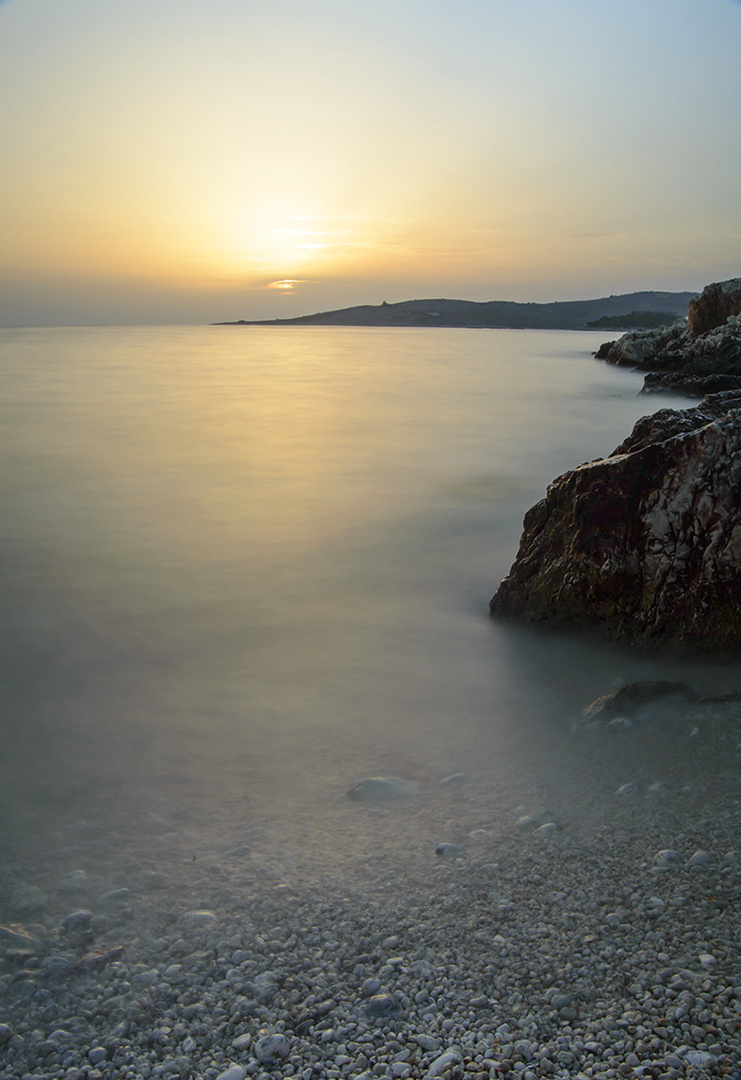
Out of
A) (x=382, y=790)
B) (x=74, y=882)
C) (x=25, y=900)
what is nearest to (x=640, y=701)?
(x=382, y=790)

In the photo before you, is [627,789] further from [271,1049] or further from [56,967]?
[56,967]

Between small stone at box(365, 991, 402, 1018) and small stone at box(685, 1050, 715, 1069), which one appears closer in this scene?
small stone at box(685, 1050, 715, 1069)

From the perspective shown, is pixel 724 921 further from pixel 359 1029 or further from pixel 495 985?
pixel 359 1029

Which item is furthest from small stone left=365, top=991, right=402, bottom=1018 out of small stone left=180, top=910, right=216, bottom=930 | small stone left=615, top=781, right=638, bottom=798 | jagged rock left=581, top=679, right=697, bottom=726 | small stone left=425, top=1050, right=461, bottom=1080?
jagged rock left=581, top=679, right=697, bottom=726

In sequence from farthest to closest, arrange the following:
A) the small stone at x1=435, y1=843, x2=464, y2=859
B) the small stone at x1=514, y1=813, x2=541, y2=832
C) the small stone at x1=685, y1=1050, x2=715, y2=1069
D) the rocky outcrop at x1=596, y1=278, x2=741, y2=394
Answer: the rocky outcrop at x1=596, y1=278, x2=741, y2=394, the small stone at x1=514, y1=813, x2=541, y2=832, the small stone at x1=435, y1=843, x2=464, y2=859, the small stone at x1=685, y1=1050, x2=715, y2=1069

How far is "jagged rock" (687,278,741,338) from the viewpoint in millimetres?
20172

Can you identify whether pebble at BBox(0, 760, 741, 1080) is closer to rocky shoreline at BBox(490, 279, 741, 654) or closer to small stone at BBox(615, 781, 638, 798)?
small stone at BBox(615, 781, 638, 798)

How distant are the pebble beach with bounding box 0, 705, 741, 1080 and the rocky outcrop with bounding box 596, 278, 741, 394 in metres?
15.9

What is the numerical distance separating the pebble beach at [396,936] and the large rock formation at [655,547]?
0.90m

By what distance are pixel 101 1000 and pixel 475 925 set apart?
33.2 inches

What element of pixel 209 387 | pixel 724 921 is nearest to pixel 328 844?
pixel 724 921

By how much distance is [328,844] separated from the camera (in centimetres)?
218

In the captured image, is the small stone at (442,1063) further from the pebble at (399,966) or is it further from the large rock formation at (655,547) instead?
the large rock formation at (655,547)

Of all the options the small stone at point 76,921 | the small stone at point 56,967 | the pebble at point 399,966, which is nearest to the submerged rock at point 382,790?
the pebble at point 399,966
